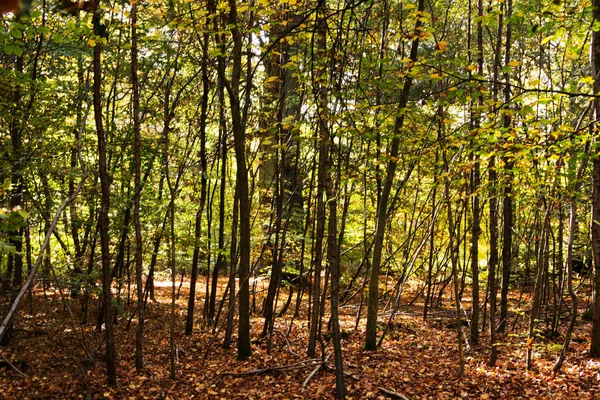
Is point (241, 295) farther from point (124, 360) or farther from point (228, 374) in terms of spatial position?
point (124, 360)

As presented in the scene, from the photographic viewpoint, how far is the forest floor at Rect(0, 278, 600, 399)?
5.95 metres

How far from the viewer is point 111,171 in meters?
8.39

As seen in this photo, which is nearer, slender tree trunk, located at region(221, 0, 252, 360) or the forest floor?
the forest floor

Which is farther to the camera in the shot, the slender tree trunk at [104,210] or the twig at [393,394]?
the slender tree trunk at [104,210]

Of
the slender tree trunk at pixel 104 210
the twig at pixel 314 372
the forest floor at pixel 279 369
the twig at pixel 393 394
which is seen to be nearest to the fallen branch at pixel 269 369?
the forest floor at pixel 279 369

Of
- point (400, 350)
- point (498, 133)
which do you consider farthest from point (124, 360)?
point (498, 133)

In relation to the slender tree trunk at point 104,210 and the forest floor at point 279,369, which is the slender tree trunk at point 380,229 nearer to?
the forest floor at point 279,369

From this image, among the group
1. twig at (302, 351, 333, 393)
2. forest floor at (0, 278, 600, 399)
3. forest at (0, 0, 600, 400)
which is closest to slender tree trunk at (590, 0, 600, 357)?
forest at (0, 0, 600, 400)

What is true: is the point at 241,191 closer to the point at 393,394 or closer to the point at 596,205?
the point at 393,394

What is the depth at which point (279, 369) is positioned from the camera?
6746mm

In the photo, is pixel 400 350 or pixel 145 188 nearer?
pixel 400 350

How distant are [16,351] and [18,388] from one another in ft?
4.84

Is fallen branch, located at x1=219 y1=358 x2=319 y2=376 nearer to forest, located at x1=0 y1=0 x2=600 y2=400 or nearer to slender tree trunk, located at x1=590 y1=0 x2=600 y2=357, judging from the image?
forest, located at x1=0 y1=0 x2=600 y2=400

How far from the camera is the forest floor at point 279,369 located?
19.5ft
